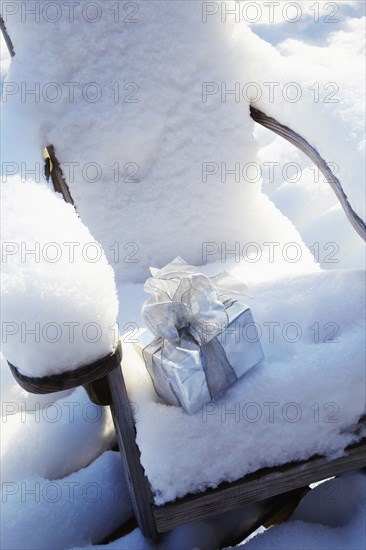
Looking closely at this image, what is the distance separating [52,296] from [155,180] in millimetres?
739

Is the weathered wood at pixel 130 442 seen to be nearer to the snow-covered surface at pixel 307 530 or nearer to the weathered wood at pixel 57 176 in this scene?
the snow-covered surface at pixel 307 530

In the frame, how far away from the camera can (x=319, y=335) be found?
1002 millimetres

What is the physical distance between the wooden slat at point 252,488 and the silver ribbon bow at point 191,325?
14 cm

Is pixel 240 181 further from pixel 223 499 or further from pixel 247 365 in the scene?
pixel 223 499

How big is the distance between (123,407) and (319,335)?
0.36 meters

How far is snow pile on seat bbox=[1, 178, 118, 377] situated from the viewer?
0.72m

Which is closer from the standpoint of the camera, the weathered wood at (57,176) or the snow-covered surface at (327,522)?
the snow-covered surface at (327,522)

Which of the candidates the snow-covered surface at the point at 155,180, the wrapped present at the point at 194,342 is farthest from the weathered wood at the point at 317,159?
the wrapped present at the point at 194,342

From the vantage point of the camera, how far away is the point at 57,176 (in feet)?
4.50

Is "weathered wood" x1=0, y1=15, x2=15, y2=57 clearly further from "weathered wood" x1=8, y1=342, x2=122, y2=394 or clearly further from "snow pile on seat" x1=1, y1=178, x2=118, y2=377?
"weathered wood" x1=8, y1=342, x2=122, y2=394

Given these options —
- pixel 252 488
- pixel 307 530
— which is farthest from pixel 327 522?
pixel 252 488

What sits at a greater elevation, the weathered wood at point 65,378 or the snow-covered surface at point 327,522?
the weathered wood at point 65,378

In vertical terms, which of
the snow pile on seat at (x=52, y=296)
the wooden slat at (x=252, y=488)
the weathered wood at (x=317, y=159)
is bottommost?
the wooden slat at (x=252, y=488)

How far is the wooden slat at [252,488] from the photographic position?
83cm
